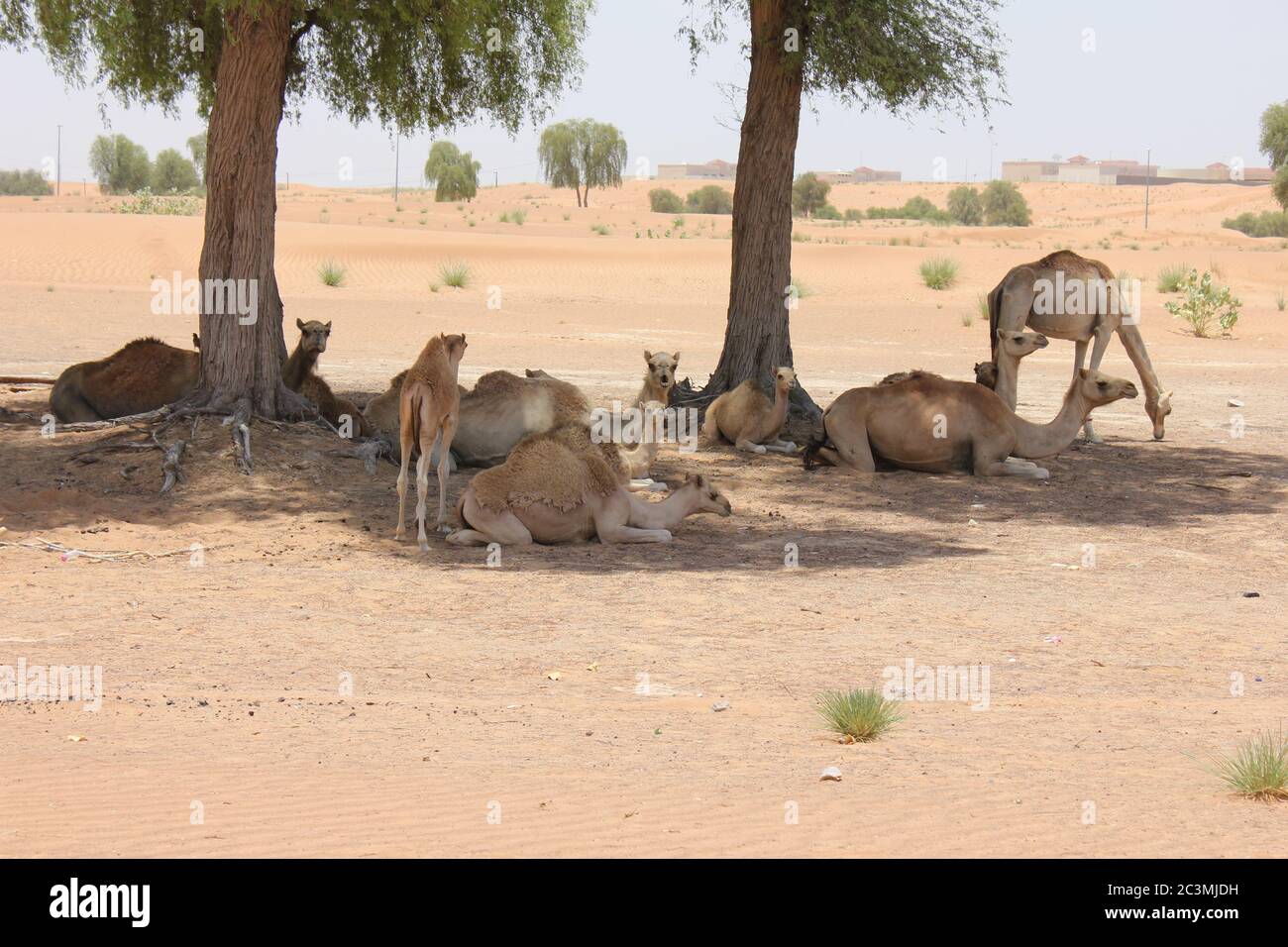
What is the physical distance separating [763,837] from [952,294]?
130ft

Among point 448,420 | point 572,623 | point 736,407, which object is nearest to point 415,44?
point 736,407

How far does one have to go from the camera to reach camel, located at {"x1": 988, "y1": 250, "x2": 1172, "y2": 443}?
15.7 metres

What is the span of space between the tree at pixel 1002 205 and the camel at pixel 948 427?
86.9 meters

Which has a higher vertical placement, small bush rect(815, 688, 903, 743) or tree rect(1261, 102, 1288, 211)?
tree rect(1261, 102, 1288, 211)

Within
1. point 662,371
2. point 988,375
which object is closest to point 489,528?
point 662,371

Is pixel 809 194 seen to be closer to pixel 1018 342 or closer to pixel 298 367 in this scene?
pixel 1018 342

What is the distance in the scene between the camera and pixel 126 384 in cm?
1520

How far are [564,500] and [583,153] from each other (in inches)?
3907

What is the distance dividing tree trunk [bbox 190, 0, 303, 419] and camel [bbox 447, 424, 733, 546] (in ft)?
11.7

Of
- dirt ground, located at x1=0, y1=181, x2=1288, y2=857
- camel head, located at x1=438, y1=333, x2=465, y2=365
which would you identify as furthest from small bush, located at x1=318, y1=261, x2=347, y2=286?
camel head, located at x1=438, y1=333, x2=465, y2=365

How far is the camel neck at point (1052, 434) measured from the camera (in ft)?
47.4

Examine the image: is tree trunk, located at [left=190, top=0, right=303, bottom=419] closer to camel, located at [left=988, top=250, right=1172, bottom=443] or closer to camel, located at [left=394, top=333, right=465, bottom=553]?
camel, located at [left=394, top=333, right=465, bottom=553]

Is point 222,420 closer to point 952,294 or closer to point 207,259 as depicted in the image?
point 207,259

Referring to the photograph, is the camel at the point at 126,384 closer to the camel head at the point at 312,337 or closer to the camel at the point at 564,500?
the camel head at the point at 312,337
